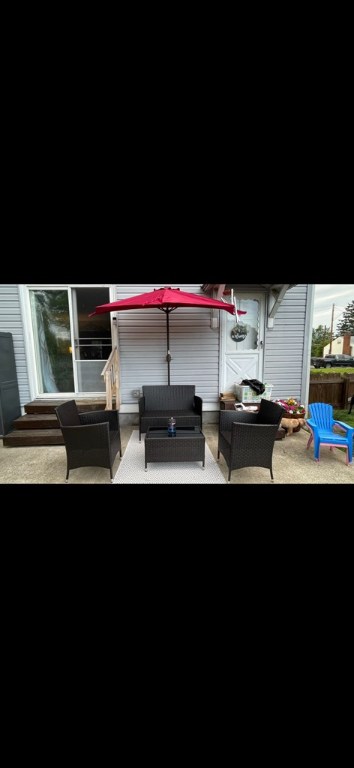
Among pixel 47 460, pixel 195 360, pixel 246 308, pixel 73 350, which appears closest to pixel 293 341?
pixel 246 308

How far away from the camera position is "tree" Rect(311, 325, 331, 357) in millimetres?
20047

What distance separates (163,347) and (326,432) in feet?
11.1

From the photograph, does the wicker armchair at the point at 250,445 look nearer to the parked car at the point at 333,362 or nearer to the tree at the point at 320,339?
the parked car at the point at 333,362

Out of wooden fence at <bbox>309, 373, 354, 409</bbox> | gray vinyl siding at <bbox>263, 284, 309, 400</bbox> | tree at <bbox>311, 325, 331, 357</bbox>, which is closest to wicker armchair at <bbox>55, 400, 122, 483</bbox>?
gray vinyl siding at <bbox>263, 284, 309, 400</bbox>

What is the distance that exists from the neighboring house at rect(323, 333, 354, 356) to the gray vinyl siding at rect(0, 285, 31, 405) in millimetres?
20457

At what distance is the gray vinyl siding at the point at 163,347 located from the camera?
226 inches

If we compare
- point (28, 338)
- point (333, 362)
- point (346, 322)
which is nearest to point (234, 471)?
point (28, 338)

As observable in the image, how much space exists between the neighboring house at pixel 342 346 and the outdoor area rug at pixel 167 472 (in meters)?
19.8

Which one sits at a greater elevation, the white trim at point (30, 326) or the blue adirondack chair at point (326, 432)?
the white trim at point (30, 326)

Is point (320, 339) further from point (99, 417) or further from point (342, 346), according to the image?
point (99, 417)

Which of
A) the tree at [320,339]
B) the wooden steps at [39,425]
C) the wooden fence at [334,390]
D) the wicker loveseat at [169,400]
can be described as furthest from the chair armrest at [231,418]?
the tree at [320,339]

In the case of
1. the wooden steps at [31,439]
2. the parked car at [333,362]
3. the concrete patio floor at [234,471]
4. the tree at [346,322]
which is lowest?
the concrete patio floor at [234,471]

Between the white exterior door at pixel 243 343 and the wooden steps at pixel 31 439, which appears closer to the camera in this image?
the wooden steps at pixel 31 439
